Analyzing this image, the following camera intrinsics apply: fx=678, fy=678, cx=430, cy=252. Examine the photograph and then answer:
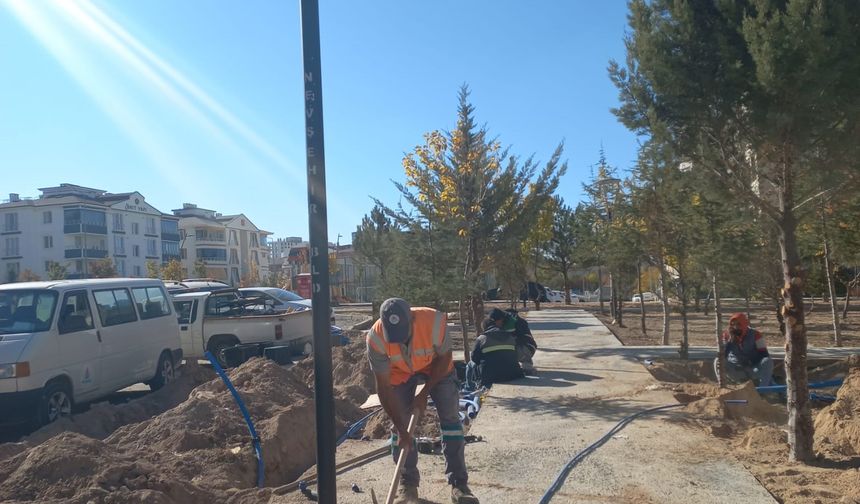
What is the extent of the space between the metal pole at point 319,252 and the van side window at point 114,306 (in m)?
7.64

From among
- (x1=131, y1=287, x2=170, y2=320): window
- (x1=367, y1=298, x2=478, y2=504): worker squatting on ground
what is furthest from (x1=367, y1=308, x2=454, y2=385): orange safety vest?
(x1=131, y1=287, x2=170, y2=320): window

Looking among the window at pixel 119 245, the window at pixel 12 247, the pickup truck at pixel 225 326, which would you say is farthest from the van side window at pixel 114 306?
the window at pixel 12 247

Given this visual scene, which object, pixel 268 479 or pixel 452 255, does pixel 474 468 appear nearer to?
A: pixel 268 479

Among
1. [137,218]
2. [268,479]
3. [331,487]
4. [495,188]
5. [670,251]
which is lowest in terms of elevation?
[268,479]

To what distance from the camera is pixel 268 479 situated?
6078 mm

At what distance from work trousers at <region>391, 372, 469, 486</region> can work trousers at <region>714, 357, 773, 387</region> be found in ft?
20.4

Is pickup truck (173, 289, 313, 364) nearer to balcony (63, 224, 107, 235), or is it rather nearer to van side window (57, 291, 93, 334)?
van side window (57, 291, 93, 334)

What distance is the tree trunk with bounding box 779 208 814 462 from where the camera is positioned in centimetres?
555

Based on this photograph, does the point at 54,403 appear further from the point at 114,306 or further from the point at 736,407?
the point at 736,407

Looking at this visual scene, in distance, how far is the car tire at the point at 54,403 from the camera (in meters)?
8.22

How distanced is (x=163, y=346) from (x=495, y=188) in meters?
6.29

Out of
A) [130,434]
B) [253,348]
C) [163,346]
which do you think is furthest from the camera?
[253,348]

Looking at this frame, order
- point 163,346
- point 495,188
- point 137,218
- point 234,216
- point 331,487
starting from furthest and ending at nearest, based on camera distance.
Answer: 1. point 234,216
2. point 137,218
3. point 495,188
4. point 163,346
5. point 331,487

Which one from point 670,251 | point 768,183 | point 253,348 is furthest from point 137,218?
point 768,183
